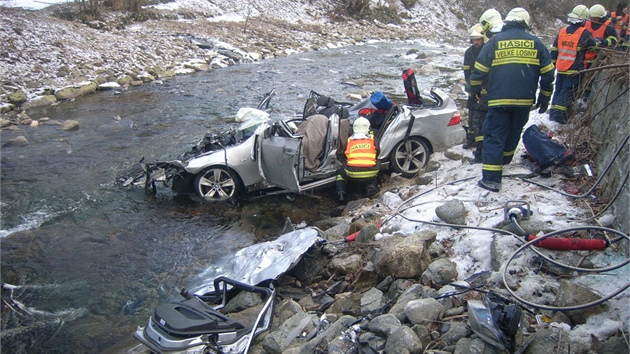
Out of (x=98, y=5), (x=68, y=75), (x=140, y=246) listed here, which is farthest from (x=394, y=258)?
(x=98, y=5)

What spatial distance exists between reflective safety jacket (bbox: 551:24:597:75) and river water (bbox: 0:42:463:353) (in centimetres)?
416

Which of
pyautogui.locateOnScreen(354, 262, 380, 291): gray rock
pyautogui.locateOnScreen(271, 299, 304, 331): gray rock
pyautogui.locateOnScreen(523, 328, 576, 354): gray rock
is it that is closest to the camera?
pyautogui.locateOnScreen(523, 328, 576, 354): gray rock

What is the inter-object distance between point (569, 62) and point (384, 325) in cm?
595

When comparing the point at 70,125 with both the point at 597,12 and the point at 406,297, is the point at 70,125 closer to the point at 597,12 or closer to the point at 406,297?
the point at 406,297

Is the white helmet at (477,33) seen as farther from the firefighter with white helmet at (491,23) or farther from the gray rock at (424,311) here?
the gray rock at (424,311)

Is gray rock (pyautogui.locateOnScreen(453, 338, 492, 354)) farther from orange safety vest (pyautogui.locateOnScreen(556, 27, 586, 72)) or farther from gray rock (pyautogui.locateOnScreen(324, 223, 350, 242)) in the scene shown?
orange safety vest (pyautogui.locateOnScreen(556, 27, 586, 72))

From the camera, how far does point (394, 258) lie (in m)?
4.50

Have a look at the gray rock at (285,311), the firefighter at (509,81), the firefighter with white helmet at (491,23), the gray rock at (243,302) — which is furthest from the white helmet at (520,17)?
the gray rock at (243,302)

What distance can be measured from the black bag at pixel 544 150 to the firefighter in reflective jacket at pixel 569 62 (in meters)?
1.64

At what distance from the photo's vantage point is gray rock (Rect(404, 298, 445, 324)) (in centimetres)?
355

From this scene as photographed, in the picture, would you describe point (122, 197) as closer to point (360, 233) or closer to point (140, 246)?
point (140, 246)

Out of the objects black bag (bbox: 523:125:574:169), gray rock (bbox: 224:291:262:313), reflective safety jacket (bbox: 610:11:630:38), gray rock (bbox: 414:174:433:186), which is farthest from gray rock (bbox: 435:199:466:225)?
reflective safety jacket (bbox: 610:11:630:38)

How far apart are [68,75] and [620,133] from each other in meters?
14.5

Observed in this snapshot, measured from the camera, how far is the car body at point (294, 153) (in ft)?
22.7
